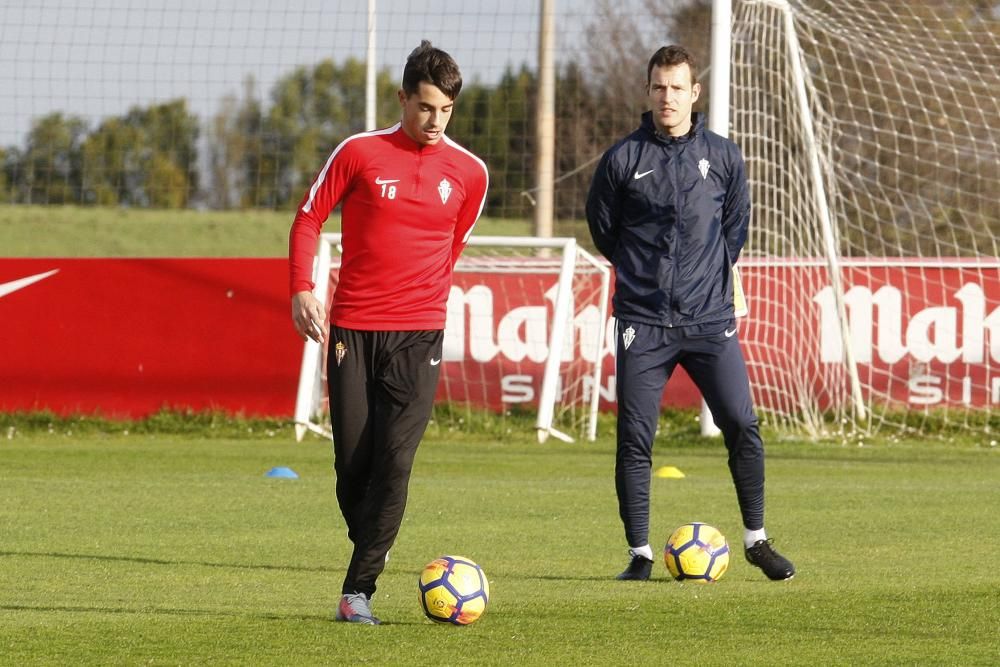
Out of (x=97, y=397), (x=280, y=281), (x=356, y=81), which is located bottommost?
(x=97, y=397)

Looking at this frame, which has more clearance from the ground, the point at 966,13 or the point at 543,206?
the point at 966,13

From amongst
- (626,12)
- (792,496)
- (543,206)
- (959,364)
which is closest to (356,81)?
(626,12)

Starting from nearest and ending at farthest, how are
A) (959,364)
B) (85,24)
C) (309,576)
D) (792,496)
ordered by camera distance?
(309,576)
(792,496)
(959,364)
(85,24)

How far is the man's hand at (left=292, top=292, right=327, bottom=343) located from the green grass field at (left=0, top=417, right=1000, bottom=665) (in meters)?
1.00

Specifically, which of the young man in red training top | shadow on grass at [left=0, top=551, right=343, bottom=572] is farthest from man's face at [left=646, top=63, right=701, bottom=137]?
shadow on grass at [left=0, top=551, right=343, bottom=572]

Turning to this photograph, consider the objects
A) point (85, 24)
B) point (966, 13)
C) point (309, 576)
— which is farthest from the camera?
point (966, 13)

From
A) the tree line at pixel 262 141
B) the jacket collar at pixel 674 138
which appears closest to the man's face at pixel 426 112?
the jacket collar at pixel 674 138

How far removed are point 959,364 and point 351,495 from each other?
10.5 metres

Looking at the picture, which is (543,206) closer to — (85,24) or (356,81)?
(85,24)

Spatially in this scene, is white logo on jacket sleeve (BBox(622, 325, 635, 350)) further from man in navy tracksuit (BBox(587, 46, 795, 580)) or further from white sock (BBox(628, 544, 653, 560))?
white sock (BBox(628, 544, 653, 560))

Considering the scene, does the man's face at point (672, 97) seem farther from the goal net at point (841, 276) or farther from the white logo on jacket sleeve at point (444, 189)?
the goal net at point (841, 276)

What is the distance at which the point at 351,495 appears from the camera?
19.2 ft

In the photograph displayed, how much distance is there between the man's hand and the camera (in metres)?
5.39

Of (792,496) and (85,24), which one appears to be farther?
(85,24)
